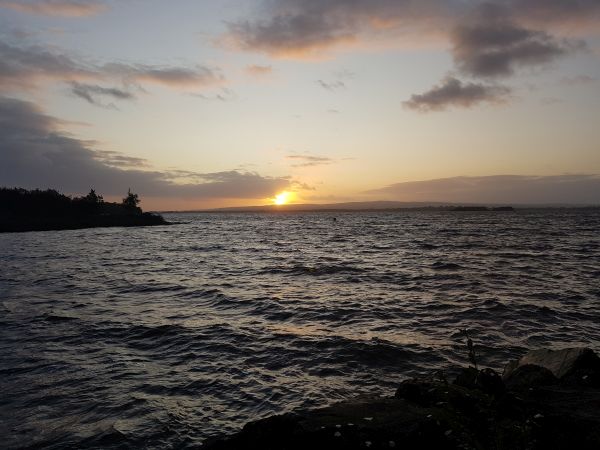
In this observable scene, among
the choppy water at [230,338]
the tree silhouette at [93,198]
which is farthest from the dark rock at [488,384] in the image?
the tree silhouette at [93,198]

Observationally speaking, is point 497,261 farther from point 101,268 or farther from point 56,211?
point 56,211

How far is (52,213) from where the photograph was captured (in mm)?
116188

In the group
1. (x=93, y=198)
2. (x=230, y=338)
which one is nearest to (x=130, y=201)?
(x=93, y=198)

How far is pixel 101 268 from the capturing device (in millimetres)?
37531

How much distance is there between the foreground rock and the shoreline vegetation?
11105cm

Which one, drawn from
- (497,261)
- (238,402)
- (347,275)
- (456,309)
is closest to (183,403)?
(238,402)

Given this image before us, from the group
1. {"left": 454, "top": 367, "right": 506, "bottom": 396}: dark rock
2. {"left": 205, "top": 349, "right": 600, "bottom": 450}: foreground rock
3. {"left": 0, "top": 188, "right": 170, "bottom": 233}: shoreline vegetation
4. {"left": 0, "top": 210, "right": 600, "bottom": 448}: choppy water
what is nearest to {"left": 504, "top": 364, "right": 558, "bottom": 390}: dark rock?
{"left": 205, "top": 349, "right": 600, "bottom": 450}: foreground rock

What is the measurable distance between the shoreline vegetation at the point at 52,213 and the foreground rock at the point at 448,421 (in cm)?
11105

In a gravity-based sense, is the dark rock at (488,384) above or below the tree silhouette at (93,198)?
below

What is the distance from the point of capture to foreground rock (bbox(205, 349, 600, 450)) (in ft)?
22.0

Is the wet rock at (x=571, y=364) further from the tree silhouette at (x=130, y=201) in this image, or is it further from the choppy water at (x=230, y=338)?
the tree silhouette at (x=130, y=201)

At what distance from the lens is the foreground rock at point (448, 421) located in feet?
22.0

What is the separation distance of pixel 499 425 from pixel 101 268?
37314mm

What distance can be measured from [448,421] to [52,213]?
13150 cm
